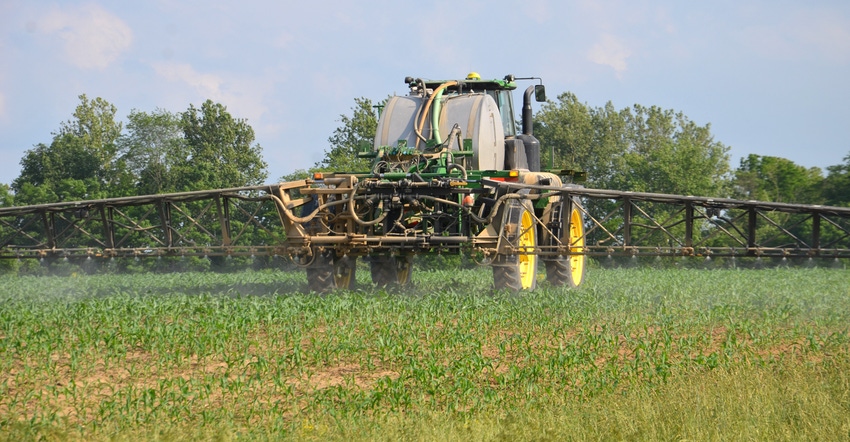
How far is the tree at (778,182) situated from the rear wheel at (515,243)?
101ft

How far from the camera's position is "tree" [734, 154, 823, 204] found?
1842 inches

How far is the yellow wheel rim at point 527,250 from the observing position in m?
15.1

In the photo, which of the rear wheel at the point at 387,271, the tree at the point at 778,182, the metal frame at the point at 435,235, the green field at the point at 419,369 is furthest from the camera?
the tree at the point at 778,182

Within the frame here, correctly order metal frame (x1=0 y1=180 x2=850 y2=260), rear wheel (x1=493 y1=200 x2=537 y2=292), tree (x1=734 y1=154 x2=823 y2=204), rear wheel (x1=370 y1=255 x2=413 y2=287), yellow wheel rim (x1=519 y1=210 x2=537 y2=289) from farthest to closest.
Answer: tree (x1=734 y1=154 x2=823 y2=204) → rear wheel (x1=370 y1=255 x2=413 y2=287) → yellow wheel rim (x1=519 y1=210 x2=537 y2=289) → rear wheel (x1=493 y1=200 x2=537 y2=292) → metal frame (x1=0 y1=180 x2=850 y2=260)

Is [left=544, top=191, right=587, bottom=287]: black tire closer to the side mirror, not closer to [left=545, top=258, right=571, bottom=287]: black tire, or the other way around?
[left=545, top=258, right=571, bottom=287]: black tire

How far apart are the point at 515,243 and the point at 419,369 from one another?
5974mm

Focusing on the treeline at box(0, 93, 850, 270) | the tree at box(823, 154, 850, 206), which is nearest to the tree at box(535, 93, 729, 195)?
the treeline at box(0, 93, 850, 270)

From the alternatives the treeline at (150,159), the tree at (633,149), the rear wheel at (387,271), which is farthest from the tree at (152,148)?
the rear wheel at (387,271)

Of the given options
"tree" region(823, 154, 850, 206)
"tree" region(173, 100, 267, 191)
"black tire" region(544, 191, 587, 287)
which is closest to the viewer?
"black tire" region(544, 191, 587, 287)

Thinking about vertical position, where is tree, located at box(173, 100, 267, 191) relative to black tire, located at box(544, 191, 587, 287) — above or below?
above

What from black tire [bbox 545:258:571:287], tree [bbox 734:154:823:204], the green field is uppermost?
tree [bbox 734:154:823:204]

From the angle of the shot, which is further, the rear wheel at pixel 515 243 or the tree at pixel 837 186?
the tree at pixel 837 186

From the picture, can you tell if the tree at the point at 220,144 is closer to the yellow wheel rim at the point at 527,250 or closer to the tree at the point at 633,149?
the tree at the point at 633,149

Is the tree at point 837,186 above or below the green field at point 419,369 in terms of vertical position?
above
